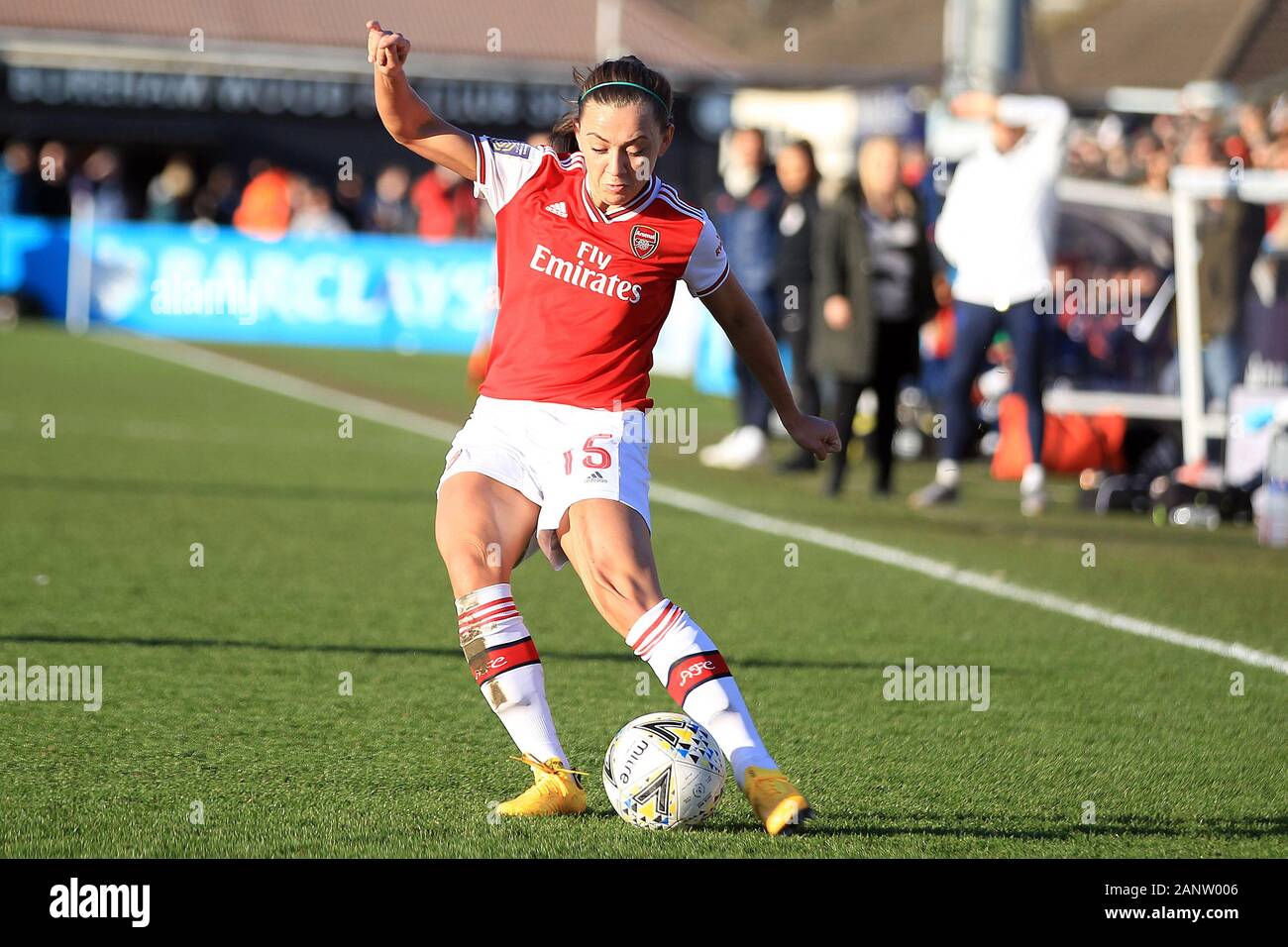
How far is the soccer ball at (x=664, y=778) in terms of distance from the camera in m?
4.71

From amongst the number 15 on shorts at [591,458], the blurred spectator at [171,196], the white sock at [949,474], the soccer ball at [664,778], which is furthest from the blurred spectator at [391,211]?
the soccer ball at [664,778]

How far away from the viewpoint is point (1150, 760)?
5.71 meters

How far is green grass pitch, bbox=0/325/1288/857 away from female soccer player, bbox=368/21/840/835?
0.39m

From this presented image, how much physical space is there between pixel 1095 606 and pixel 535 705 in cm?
425

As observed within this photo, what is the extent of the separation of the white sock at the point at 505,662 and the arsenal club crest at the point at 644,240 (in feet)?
2.97

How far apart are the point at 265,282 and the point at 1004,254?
16146mm

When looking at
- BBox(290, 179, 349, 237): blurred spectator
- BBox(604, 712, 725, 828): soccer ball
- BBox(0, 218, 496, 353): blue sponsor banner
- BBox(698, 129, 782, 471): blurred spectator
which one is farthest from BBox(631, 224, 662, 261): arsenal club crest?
BBox(290, 179, 349, 237): blurred spectator

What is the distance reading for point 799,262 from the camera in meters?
13.8

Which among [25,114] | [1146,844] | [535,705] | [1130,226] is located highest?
[25,114]

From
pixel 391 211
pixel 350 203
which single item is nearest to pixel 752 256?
pixel 391 211

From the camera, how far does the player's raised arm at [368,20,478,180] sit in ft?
15.6

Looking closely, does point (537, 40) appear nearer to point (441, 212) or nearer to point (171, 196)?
point (441, 212)

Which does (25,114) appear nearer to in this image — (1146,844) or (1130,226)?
(1130,226)

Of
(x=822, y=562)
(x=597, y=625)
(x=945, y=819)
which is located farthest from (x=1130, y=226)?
(x=945, y=819)
